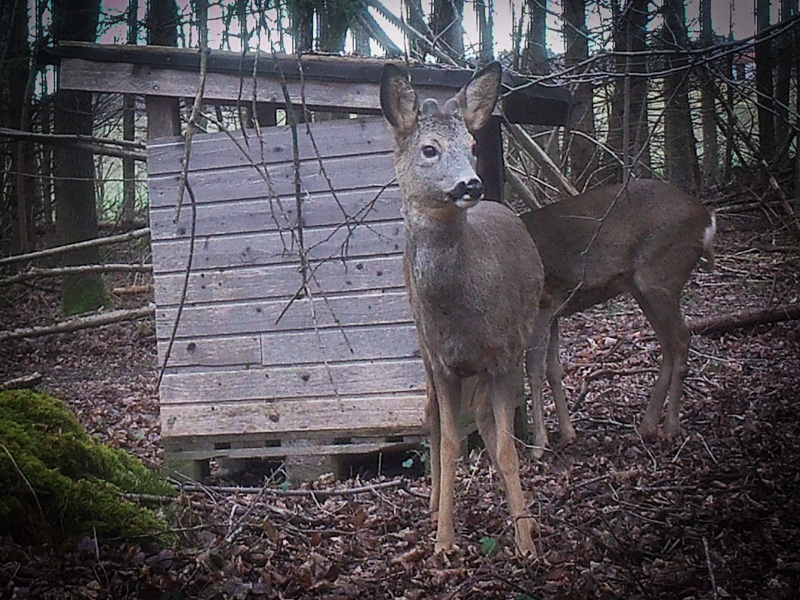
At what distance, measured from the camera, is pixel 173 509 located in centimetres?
460

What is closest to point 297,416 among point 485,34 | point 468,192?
point 468,192

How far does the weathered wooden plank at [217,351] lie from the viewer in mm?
6465

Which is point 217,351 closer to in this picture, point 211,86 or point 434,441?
point 211,86

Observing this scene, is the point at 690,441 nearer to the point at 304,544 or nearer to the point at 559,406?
the point at 559,406

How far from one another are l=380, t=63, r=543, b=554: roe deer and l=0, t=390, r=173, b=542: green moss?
1470 mm

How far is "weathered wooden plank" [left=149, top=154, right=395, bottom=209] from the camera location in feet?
20.8

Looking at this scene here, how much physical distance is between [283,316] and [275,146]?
1138mm

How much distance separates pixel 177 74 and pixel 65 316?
6747mm

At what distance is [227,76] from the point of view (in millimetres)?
6336

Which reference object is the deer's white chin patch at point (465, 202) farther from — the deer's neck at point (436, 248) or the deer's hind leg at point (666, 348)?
the deer's hind leg at point (666, 348)

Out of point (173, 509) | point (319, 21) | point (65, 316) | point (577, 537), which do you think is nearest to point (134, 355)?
point (65, 316)

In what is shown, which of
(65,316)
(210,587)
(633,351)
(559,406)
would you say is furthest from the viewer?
(65,316)

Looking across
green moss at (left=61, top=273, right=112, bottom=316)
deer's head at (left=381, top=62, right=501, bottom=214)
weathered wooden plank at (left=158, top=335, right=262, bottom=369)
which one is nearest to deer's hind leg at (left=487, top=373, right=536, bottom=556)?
deer's head at (left=381, top=62, right=501, bottom=214)

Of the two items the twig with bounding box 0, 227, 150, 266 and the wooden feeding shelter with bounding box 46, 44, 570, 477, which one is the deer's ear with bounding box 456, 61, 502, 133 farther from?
the twig with bounding box 0, 227, 150, 266
